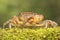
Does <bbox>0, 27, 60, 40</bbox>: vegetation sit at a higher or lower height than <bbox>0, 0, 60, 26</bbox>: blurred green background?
higher

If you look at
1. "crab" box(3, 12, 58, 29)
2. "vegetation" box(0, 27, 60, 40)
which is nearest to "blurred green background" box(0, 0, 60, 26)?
"crab" box(3, 12, 58, 29)

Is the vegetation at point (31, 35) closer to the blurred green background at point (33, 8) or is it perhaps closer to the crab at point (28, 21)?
the crab at point (28, 21)

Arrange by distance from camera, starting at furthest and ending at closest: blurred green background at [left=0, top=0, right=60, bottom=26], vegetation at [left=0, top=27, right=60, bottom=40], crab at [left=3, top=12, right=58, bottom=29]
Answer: blurred green background at [left=0, top=0, right=60, bottom=26] < crab at [left=3, top=12, right=58, bottom=29] < vegetation at [left=0, top=27, right=60, bottom=40]

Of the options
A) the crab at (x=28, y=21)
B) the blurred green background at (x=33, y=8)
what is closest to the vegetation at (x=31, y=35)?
the crab at (x=28, y=21)

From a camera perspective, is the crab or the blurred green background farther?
the blurred green background

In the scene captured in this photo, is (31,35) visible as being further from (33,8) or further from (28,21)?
(33,8)

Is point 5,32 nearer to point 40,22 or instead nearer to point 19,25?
point 19,25

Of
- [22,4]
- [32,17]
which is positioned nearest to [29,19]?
[32,17]

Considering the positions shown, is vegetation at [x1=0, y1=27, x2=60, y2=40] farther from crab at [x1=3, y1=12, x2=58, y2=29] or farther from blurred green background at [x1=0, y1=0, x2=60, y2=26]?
blurred green background at [x1=0, y1=0, x2=60, y2=26]

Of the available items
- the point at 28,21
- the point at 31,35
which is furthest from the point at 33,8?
the point at 31,35
